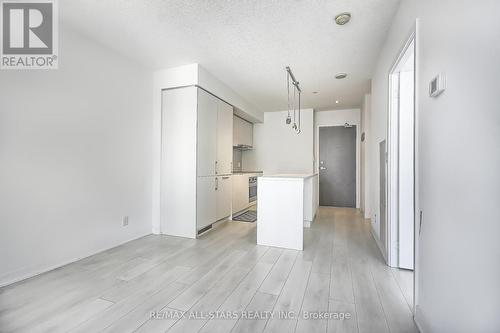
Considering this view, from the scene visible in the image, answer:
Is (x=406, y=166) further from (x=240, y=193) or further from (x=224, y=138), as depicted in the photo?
(x=240, y=193)

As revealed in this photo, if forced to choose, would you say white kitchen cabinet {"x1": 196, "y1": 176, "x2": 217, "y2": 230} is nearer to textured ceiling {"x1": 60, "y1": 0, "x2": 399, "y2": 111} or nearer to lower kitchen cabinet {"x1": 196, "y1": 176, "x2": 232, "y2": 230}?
lower kitchen cabinet {"x1": 196, "y1": 176, "x2": 232, "y2": 230}

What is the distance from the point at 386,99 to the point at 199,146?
8.20 feet

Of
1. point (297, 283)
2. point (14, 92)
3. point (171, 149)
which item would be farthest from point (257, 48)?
point (297, 283)

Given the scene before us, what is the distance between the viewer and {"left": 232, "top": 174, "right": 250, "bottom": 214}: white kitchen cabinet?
4666 mm

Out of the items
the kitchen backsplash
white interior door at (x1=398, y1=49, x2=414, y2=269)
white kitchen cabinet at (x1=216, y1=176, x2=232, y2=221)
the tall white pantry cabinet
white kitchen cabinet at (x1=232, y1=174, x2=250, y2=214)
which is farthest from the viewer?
the kitchen backsplash

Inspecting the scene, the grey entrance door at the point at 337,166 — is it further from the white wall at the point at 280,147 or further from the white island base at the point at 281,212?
the white island base at the point at 281,212

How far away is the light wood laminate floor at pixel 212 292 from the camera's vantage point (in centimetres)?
151

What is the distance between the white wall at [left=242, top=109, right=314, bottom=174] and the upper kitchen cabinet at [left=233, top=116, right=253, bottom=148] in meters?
0.35

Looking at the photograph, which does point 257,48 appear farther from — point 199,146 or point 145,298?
point 145,298

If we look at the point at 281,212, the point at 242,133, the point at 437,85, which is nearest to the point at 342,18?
the point at 437,85

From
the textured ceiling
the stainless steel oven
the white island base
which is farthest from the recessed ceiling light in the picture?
the stainless steel oven

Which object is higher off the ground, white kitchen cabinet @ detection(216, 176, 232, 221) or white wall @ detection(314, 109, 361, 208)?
white wall @ detection(314, 109, 361, 208)

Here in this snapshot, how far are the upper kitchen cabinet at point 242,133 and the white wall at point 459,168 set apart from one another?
13.4 feet

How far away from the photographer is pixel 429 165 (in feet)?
4.42
